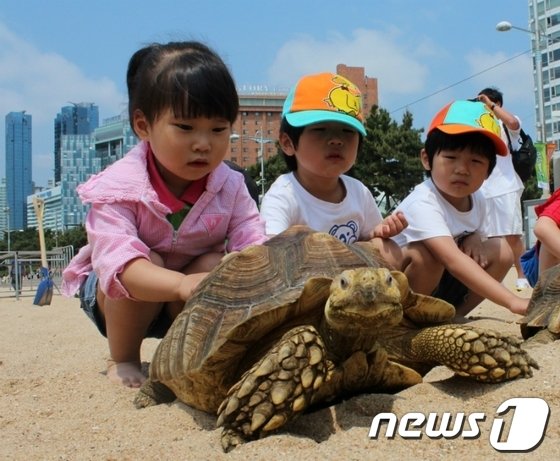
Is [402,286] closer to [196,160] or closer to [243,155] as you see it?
[196,160]

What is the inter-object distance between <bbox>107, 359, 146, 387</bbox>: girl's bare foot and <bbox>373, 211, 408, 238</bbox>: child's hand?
129 centimetres

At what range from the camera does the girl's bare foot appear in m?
2.72

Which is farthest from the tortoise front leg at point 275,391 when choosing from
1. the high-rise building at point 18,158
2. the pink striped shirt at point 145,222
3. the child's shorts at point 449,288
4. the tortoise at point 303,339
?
the high-rise building at point 18,158

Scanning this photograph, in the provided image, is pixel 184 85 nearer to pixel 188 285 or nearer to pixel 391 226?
pixel 188 285

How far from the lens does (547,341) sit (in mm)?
2598

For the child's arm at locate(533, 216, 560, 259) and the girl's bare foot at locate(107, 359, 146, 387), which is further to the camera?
the child's arm at locate(533, 216, 560, 259)

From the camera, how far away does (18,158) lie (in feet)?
557

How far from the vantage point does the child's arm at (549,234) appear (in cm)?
357

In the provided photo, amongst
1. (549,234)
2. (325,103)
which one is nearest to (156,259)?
(325,103)

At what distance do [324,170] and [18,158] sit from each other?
18125 cm

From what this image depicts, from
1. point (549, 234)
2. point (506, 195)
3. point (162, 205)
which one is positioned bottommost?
point (549, 234)

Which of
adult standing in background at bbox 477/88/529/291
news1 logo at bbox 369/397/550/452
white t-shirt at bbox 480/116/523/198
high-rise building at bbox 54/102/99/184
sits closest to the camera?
news1 logo at bbox 369/397/550/452

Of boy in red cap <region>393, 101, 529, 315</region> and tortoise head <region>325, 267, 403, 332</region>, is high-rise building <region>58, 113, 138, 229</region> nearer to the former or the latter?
boy in red cap <region>393, 101, 529, 315</region>

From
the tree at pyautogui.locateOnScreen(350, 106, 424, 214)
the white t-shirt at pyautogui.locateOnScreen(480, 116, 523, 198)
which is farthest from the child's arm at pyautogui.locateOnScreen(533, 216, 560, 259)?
the tree at pyautogui.locateOnScreen(350, 106, 424, 214)
